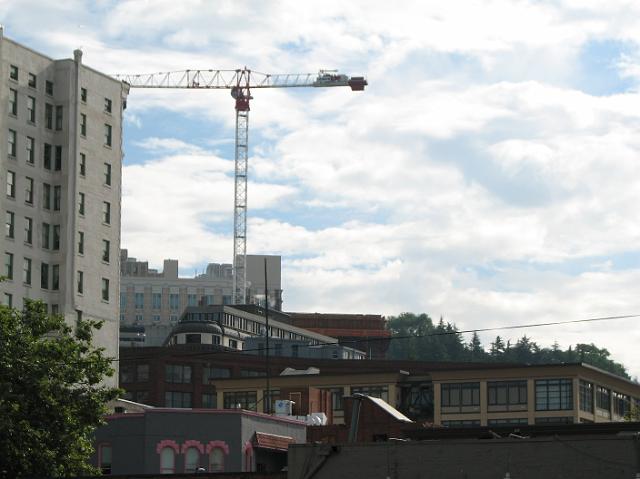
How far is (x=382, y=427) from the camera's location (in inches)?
3915

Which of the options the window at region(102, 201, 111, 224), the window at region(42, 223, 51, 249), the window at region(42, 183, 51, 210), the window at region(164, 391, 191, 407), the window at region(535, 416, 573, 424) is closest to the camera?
the window at region(42, 223, 51, 249)

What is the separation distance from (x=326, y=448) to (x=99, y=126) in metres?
91.5

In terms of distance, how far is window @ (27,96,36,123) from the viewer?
130 metres

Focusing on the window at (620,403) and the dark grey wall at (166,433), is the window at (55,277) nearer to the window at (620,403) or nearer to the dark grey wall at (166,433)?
the dark grey wall at (166,433)

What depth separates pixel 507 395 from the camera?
14888 cm

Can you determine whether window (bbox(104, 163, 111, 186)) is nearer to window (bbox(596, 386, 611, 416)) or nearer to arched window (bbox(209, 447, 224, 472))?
arched window (bbox(209, 447, 224, 472))

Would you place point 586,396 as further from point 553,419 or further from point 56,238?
point 56,238

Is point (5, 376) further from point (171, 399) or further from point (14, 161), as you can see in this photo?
point (171, 399)

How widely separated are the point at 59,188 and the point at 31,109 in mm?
7996

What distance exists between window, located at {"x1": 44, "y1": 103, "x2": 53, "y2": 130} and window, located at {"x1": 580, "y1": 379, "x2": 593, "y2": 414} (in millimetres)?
62215

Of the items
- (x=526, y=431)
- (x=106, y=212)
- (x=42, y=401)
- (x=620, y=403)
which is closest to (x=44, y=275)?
(x=106, y=212)

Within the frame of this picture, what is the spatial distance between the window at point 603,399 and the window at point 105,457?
77.7 m

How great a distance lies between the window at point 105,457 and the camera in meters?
86.6

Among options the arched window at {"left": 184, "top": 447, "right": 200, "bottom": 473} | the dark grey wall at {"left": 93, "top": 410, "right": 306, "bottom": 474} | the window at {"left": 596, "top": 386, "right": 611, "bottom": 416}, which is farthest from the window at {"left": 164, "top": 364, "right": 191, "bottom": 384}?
the arched window at {"left": 184, "top": 447, "right": 200, "bottom": 473}
